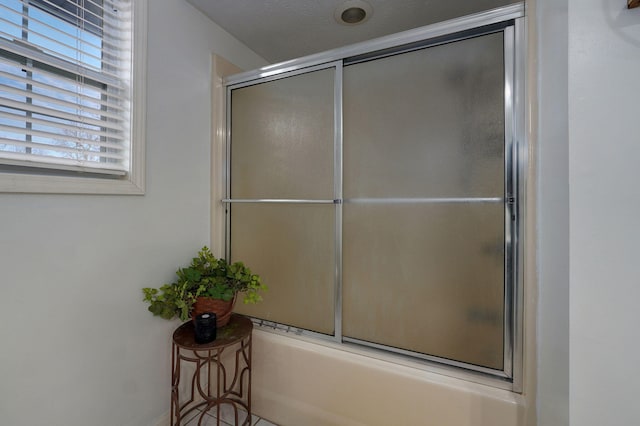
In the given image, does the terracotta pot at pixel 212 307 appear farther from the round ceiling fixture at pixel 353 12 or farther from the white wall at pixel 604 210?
the round ceiling fixture at pixel 353 12

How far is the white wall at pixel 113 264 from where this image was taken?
34.2 inches

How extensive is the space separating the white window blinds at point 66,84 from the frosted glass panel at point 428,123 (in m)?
1.03

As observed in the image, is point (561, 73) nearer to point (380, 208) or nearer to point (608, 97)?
point (608, 97)

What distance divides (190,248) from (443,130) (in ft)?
4.59

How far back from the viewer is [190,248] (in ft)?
4.74

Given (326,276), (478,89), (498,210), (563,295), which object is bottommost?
(326,276)

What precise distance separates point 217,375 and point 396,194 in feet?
4.12

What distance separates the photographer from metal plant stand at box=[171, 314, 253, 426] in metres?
1.19

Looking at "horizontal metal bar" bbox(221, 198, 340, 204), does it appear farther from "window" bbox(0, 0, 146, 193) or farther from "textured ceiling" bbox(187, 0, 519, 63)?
"textured ceiling" bbox(187, 0, 519, 63)

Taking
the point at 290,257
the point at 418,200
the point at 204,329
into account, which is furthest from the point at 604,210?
the point at 204,329

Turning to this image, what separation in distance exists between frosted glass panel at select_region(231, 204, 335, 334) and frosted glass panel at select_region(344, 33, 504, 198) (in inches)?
11.0

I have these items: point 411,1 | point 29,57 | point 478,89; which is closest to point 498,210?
point 478,89

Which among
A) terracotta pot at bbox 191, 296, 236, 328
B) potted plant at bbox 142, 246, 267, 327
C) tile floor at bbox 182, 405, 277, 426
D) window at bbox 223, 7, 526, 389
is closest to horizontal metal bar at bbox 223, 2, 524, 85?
window at bbox 223, 7, 526, 389

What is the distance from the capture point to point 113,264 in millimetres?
1100
